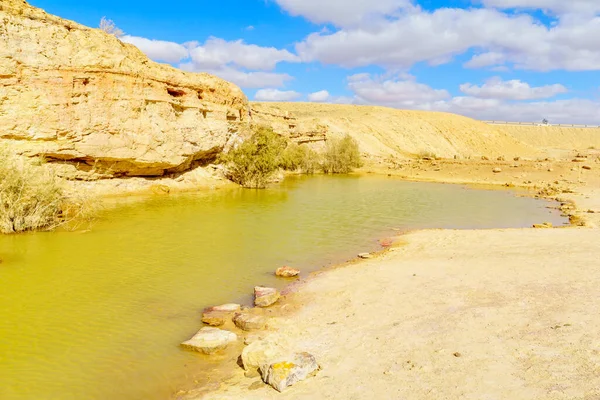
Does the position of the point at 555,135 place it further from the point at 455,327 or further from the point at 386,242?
the point at 455,327

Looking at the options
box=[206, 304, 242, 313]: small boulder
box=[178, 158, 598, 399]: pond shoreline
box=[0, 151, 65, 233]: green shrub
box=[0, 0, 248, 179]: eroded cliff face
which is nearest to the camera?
box=[178, 158, 598, 399]: pond shoreline

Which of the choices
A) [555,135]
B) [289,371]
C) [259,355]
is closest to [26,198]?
[259,355]

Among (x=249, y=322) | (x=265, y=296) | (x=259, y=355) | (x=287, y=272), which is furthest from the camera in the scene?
(x=287, y=272)

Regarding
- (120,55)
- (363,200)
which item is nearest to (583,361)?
(363,200)

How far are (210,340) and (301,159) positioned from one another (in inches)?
1188

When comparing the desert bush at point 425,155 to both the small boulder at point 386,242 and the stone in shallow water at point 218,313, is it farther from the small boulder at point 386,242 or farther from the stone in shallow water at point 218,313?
the stone in shallow water at point 218,313

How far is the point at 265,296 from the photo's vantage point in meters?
7.67

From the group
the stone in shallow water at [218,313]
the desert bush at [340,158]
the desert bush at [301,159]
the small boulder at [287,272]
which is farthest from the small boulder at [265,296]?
the desert bush at [340,158]

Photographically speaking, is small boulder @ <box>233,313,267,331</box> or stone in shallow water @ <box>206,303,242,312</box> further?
stone in shallow water @ <box>206,303,242,312</box>

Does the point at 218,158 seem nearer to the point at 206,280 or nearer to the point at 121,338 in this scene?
the point at 206,280

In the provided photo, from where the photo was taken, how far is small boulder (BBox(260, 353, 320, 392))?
471 centimetres

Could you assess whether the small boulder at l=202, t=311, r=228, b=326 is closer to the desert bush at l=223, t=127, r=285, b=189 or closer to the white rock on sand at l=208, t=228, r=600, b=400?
the white rock on sand at l=208, t=228, r=600, b=400

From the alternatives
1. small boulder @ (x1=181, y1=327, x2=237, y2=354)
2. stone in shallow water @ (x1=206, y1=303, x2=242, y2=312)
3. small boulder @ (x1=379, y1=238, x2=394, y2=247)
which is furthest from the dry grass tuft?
small boulder @ (x1=379, y1=238, x2=394, y2=247)

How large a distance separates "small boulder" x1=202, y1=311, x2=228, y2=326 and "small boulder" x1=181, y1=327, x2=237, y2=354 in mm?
394
